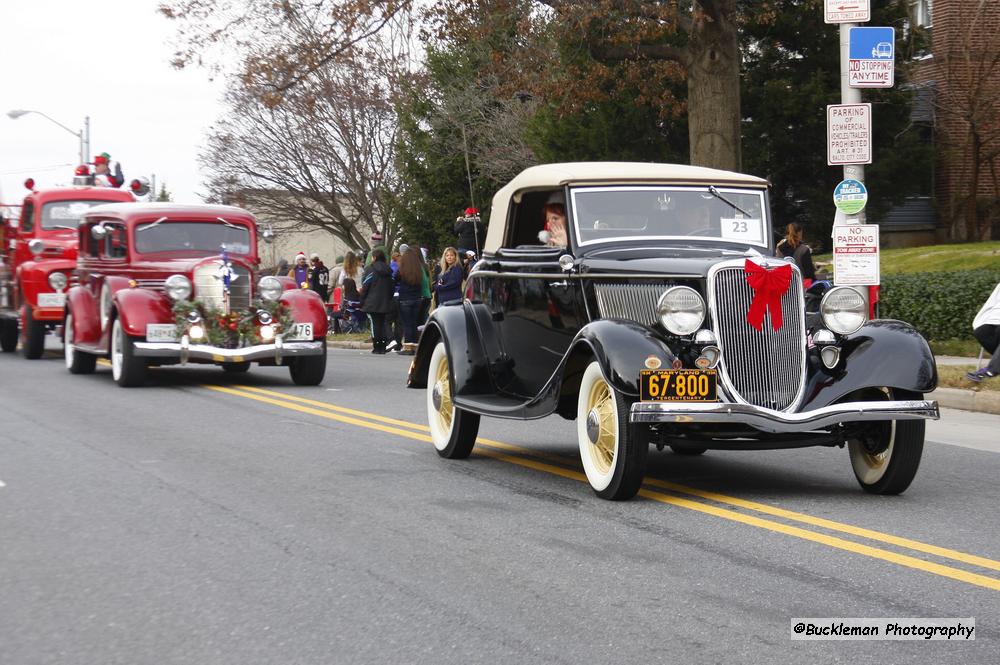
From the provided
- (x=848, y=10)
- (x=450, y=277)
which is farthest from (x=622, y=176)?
(x=450, y=277)

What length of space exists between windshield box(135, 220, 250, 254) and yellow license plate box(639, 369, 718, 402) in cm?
1084

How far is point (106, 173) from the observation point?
2377cm

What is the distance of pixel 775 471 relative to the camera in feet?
29.9

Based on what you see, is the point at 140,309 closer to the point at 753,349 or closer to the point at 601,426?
the point at 601,426

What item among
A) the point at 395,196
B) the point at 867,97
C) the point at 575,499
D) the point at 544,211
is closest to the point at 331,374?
the point at 544,211

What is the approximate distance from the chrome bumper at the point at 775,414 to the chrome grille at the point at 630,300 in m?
0.84

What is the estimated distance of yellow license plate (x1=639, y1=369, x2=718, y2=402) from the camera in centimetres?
733

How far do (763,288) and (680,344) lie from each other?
0.55 metres

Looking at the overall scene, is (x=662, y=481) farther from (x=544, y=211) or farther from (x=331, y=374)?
(x=331, y=374)

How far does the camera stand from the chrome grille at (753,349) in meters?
7.64

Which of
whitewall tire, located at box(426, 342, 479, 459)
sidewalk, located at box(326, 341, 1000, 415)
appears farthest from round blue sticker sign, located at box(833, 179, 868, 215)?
whitewall tire, located at box(426, 342, 479, 459)

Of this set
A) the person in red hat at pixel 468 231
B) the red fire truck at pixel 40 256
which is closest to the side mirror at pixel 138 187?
the red fire truck at pixel 40 256

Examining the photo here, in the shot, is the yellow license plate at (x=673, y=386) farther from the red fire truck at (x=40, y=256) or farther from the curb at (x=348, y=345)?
the curb at (x=348, y=345)

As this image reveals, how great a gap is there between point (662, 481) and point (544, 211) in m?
2.12
